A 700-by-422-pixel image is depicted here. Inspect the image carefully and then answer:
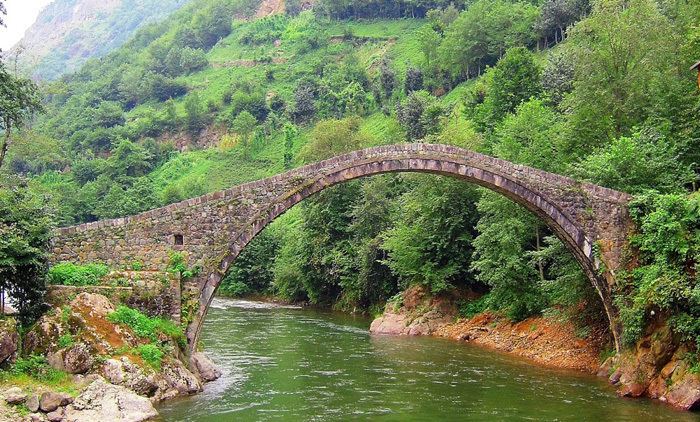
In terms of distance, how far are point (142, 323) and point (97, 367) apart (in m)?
2.32

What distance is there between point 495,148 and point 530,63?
718 inches

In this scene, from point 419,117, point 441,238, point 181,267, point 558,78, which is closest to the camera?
point 181,267

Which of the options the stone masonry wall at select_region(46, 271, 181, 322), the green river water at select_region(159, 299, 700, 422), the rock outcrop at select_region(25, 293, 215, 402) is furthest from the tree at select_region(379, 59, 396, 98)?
the rock outcrop at select_region(25, 293, 215, 402)

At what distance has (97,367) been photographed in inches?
641

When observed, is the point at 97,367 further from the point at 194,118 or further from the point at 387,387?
the point at 194,118

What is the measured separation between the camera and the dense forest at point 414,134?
908 inches

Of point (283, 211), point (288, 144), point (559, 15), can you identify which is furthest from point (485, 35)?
point (283, 211)

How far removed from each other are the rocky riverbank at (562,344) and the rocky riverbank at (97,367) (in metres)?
12.6

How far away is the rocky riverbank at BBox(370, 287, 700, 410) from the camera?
58.6ft

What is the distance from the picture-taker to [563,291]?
24203 mm

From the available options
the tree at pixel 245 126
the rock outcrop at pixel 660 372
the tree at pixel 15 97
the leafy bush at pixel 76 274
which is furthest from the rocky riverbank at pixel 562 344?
the tree at pixel 245 126

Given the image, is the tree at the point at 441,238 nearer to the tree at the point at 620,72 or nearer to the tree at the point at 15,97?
the tree at the point at 620,72

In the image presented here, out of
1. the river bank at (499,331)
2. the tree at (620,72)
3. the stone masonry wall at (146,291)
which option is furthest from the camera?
the tree at (620,72)

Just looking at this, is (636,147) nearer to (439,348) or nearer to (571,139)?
(571,139)
